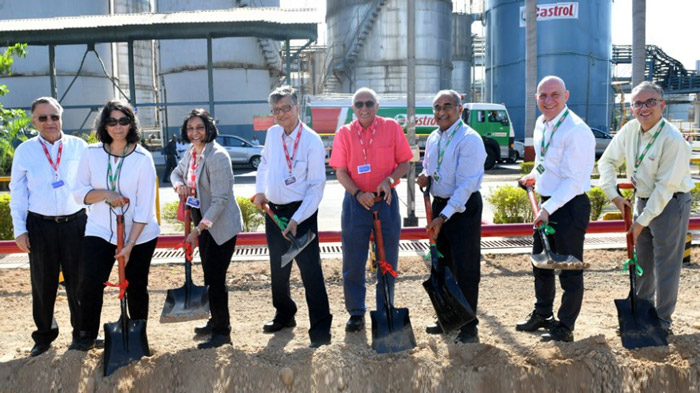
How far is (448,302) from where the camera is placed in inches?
163

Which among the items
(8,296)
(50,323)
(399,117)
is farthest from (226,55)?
(50,323)

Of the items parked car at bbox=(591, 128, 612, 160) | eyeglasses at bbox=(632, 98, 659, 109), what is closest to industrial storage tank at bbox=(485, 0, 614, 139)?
parked car at bbox=(591, 128, 612, 160)

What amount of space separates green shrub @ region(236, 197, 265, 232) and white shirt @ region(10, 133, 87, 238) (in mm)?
4463

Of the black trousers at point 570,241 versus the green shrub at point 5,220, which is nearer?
the black trousers at point 570,241

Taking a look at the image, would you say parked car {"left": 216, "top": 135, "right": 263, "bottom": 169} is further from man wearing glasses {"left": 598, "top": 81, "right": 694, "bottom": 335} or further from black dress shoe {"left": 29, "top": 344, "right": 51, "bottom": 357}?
man wearing glasses {"left": 598, "top": 81, "right": 694, "bottom": 335}

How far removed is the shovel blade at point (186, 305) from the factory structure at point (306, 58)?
58.4 ft

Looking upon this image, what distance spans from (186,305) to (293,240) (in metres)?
0.81

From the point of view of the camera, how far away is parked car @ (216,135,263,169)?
2273 centimetres

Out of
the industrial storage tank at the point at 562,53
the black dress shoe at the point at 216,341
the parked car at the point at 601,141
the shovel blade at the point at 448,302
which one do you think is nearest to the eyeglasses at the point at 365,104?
the shovel blade at the point at 448,302

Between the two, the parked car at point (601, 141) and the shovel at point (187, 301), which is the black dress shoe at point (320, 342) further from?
the parked car at point (601, 141)

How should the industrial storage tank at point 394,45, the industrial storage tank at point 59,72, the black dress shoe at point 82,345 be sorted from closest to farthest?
the black dress shoe at point 82,345 → the industrial storage tank at point 59,72 → the industrial storage tank at point 394,45

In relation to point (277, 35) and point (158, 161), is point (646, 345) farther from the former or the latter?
point (158, 161)

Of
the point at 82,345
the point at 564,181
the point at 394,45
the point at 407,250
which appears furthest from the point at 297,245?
the point at 394,45

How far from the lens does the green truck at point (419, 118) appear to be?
76.9 ft
